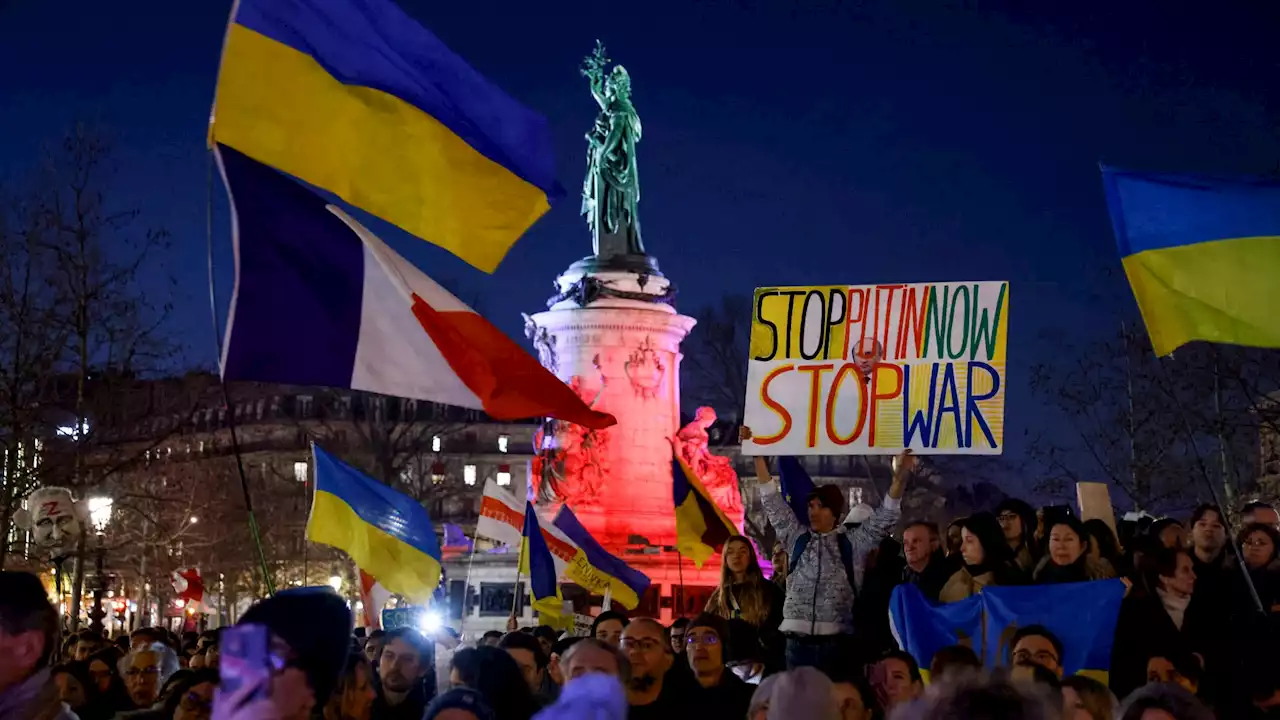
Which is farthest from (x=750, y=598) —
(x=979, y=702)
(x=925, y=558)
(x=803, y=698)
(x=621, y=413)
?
(x=621, y=413)

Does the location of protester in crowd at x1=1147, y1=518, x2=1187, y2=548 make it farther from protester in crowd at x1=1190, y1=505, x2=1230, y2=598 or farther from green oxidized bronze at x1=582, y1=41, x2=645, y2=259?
green oxidized bronze at x1=582, y1=41, x2=645, y2=259

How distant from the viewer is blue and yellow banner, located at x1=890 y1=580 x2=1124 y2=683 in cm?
939

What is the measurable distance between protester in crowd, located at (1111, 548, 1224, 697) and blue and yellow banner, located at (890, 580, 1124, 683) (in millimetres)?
436

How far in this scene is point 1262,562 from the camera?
10.8m

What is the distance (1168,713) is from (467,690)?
221cm

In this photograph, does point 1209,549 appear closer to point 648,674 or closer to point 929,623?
point 929,623

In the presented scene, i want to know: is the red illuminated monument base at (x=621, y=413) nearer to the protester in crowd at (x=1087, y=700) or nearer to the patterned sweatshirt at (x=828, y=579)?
the patterned sweatshirt at (x=828, y=579)

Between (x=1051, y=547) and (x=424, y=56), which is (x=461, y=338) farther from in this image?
(x=1051, y=547)

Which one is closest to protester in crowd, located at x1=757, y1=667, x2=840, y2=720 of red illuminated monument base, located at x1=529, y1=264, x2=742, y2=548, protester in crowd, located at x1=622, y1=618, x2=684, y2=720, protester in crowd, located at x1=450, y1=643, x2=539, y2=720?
protester in crowd, located at x1=450, y1=643, x2=539, y2=720

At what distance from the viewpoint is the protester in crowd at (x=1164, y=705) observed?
5629 millimetres

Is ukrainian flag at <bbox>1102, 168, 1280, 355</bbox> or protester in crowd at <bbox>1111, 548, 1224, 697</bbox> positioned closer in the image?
protester in crowd at <bbox>1111, 548, 1224, 697</bbox>

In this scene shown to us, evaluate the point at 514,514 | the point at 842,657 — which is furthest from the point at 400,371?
the point at 514,514

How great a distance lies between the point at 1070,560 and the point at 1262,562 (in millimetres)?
1338

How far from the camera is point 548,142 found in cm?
1080
